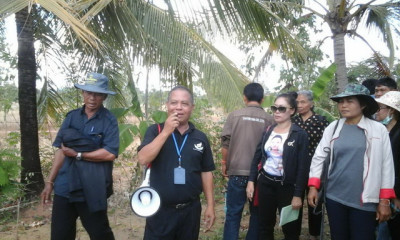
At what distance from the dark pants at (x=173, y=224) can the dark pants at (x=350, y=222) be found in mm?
1147

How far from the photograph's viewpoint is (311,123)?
13.1 ft

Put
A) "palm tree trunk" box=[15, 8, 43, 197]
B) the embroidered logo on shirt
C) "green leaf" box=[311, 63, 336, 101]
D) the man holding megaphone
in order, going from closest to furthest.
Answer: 1. the man holding megaphone
2. the embroidered logo on shirt
3. "green leaf" box=[311, 63, 336, 101]
4. "palm tree trunk" box=[15, 8, 43, 197]

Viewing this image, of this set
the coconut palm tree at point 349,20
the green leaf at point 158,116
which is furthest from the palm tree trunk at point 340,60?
the green leaf at point 158,116

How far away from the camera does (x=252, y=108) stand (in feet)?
12.3

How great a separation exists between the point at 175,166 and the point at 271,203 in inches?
53.9

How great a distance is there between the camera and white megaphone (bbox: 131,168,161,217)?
2369mm

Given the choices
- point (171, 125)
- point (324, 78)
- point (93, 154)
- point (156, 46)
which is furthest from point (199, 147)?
point (324, 78)

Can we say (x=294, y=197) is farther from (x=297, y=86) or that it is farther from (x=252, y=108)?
(x=297, y=86)

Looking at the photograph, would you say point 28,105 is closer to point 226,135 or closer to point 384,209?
point 226,135

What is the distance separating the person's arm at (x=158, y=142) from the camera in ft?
7.64

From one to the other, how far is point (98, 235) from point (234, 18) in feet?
10.6

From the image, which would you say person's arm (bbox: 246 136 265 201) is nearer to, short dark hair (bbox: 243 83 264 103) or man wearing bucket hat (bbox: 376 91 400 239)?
short dark hair (bbox: 243 83 264 103)

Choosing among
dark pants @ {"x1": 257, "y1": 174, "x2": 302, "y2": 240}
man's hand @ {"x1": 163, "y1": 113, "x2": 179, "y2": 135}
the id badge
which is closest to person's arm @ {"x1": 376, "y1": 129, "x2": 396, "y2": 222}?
dark pants @ {"x1": 257, "y1": 174, "x2": 302, "y2": 240}

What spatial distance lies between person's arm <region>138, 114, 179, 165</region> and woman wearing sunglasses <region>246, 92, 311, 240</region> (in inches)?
52.0
